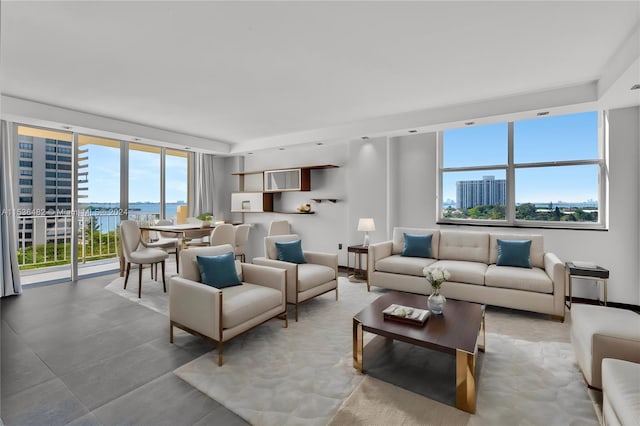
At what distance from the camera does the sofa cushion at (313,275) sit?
3504 millimetres

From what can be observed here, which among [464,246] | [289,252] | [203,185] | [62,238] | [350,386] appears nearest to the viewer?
[350,386]

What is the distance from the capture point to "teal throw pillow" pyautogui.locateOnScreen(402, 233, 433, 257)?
4.43 metres

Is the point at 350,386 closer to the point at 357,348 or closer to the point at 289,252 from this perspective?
the point at 357,348

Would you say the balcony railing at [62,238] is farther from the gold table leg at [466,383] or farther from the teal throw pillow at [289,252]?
the gold table leg at [466,383]

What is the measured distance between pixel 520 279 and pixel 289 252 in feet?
8.98

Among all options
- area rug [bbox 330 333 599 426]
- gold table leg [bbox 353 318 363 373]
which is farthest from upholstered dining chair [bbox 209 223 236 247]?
area rug [bbox 330 333 599 426]

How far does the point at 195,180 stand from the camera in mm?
6992

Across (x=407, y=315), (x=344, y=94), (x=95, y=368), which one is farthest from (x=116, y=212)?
(x=407, y=315)

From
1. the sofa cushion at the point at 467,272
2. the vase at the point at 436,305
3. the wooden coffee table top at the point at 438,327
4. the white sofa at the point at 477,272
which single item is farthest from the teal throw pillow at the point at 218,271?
the sofa cushion at the point at 467,272

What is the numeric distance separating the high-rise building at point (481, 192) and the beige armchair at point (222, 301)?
11.2ft

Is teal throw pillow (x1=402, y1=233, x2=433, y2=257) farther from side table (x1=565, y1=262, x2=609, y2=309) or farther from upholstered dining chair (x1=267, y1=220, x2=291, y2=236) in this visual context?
upholstered dining chair (x1=267, y1=220, x2=291, y2=236)

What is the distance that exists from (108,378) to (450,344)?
8.12 ft

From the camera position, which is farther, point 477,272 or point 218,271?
point 477,272

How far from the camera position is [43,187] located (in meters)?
4.87
